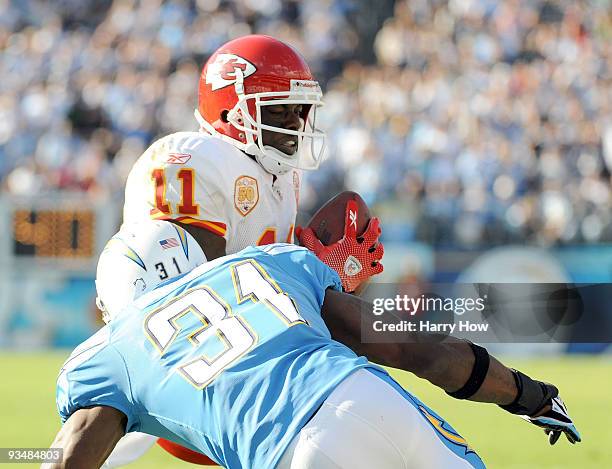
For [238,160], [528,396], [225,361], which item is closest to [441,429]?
[528,396]

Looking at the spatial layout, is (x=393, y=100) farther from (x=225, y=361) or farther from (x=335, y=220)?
(x=225, y=361)

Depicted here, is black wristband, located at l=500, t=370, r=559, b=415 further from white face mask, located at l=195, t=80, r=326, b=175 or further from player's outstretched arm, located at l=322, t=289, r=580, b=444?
white face mask, located at l=195, t=80, r=326, b=175

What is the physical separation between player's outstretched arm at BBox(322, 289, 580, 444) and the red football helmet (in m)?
1.52

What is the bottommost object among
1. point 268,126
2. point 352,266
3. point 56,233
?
point 56,233

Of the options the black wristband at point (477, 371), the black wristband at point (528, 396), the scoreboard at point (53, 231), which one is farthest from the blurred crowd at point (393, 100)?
the black wristband at point (477, 371)

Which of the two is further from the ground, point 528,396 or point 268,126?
point 268,126

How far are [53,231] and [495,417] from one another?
6.00 m

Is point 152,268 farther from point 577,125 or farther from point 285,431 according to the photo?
point 577,125

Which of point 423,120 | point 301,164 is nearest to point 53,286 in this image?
point 423,120

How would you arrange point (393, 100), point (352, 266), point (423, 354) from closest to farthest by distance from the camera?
1. point (423, 354)
2. point (352, 266)
3. point (393, 100)

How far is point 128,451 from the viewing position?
376 centimetres

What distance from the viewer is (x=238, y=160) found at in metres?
4.26

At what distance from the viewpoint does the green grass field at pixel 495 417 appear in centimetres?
597

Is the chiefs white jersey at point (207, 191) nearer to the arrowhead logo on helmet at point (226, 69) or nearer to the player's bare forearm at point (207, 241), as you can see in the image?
the player's bare forearm at point (207, 241)
